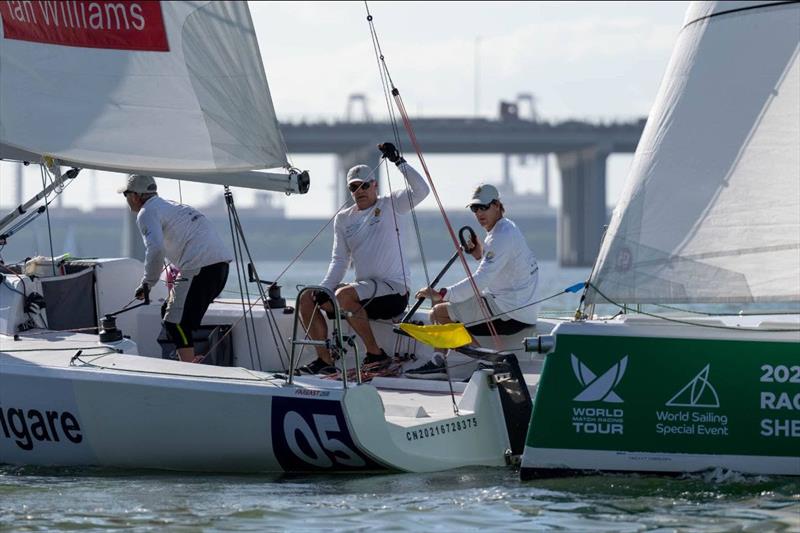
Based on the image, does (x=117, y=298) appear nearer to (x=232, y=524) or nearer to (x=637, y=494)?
(x=232, y=524)

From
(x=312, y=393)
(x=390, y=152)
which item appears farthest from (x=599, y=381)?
(x=390, y=152)

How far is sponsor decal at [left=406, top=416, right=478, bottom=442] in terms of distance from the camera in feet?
23.0

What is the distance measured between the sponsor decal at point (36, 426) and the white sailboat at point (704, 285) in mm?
2207

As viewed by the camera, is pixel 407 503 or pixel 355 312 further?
pixel 355 312

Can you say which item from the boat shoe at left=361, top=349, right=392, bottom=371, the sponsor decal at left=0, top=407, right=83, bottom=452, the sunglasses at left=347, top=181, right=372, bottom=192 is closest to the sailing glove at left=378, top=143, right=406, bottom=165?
the sunglasses at left=347, top=181, right=372, bottom=192

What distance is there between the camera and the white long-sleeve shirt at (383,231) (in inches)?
336

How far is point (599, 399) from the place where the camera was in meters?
6.50

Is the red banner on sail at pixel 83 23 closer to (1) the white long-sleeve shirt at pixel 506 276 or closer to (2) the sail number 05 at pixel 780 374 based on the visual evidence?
(1) the white long-sleeve shirt at pixel 506 276

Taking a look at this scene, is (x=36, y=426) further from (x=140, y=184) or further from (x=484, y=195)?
(x=484, y=195)

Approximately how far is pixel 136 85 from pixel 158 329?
5.39ft

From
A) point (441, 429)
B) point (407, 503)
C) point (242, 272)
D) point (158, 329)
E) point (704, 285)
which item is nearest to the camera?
point (704, 285)

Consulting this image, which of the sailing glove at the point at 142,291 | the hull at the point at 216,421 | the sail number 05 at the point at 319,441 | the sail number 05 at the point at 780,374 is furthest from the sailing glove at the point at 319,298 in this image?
the sail number 05 at the point at 780,374

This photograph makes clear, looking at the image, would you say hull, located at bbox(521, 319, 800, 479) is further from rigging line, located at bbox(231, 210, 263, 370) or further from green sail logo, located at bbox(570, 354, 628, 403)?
rigging line, located at bbox(231, 210, 263, 370)

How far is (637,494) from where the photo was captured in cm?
643
